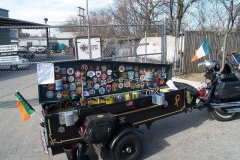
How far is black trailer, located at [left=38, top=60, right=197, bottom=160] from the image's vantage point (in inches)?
100

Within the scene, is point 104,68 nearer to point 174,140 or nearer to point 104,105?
point 104,105

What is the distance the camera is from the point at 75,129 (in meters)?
2.63

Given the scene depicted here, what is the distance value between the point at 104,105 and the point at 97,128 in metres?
0.40

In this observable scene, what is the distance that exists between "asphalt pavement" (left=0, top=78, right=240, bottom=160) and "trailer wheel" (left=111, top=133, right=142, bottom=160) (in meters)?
0.23

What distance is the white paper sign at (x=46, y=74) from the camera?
3074 millimetres

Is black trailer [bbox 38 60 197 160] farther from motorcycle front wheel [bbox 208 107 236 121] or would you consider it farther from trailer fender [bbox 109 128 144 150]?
motorcycle front wheel [bbox 208 107 236 121]

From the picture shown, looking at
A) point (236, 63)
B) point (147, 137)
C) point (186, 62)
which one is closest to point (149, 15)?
point (186, 62)

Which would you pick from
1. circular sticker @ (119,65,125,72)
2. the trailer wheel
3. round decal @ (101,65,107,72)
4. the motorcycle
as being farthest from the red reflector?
round decal @ (101,65,107,72)

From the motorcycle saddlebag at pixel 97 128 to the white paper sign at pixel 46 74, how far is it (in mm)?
1003

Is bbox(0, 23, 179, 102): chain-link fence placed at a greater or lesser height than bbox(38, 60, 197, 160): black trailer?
greater

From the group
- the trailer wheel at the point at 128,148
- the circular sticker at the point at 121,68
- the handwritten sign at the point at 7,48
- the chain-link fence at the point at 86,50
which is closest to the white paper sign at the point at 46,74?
the circular sticker at the point at 121,68

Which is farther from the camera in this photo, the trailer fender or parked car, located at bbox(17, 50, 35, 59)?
parked car, located at bbox(17, 50, 35, 59)

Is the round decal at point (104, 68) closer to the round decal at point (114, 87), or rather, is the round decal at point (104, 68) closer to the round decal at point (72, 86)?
the round decal at point (114, 87)

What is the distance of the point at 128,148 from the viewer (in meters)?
2.94
